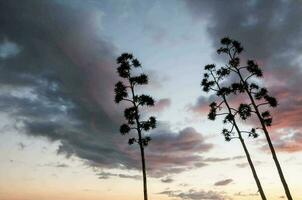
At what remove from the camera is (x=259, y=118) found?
33125 mm

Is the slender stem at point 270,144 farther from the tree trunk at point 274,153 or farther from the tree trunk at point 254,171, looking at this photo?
the tree trunk at point 254,171

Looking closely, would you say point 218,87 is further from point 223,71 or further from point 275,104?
point 275,104

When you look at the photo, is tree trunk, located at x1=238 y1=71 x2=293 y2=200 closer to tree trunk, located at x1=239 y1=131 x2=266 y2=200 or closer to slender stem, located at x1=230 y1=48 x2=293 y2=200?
slender stem, located at x1=230 y1=48 x2=293 y2=200

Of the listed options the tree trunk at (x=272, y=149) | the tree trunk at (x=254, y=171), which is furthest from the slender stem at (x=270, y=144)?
the tree trunk at (x=254, y=171)

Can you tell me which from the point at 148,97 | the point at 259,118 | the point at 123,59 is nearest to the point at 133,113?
the point at 148,97

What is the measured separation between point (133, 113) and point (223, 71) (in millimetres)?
10236

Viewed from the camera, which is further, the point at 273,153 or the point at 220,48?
the point at 220,48

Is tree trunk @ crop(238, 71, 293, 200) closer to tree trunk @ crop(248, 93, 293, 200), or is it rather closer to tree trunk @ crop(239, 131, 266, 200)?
tree trunk @ crop(248, 93, 293, 200)

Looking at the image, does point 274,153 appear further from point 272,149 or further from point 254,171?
point 254,171

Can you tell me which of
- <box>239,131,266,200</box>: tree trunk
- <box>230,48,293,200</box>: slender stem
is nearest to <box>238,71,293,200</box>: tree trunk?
<box>230,48,293,200</box>: slender stem

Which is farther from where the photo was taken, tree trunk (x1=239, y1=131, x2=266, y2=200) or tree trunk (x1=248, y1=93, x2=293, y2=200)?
tree trunk (x1=239, y1=131, x2=266, y2=200)

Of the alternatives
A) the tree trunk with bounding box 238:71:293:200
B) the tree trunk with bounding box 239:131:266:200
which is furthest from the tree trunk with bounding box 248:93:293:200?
the tree trunk with bounding box 239:131:266:200

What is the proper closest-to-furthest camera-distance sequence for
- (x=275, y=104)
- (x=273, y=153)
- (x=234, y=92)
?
(x=273, y=153) → (x=275, y=104) → (x=234, y=92)

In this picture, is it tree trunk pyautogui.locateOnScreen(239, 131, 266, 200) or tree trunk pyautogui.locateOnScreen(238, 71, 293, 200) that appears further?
tree trunk pyautogui.locateOnScreen(239, 131, 266, 200)
